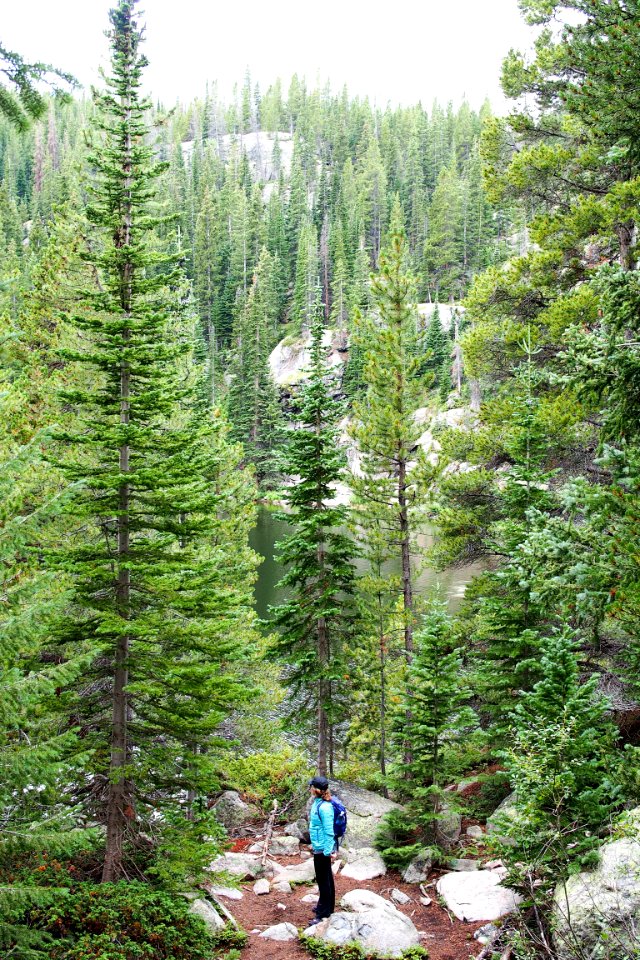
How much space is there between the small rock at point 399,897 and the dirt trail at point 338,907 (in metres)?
0.11

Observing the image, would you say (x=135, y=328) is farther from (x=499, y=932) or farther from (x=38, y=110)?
(x=499, y=932)

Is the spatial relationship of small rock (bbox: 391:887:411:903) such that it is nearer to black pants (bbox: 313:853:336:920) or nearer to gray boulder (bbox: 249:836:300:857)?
black pants (bbox: 313:853:336:920)

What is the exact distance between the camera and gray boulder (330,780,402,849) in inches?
561

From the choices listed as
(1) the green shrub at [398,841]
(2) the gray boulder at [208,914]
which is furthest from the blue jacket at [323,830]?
(1) the green shrub at [398,841]

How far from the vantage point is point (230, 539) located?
67.2 feet

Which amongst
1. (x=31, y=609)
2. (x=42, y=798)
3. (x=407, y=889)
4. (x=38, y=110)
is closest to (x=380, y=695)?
(x=407, y=889)

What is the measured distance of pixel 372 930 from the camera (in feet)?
27.8

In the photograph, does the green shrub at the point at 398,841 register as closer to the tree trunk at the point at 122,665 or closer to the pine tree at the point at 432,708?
the pine tree at the point at 432,708

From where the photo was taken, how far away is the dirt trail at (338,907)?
8359 millimetres

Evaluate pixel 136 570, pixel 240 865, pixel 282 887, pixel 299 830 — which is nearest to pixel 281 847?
pixel 299 830

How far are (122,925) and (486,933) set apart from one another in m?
4.44

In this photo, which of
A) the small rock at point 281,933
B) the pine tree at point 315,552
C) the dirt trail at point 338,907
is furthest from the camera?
the pine tree at point 315,552

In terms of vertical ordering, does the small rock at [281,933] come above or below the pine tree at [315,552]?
below

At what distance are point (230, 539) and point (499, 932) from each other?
14155mm
